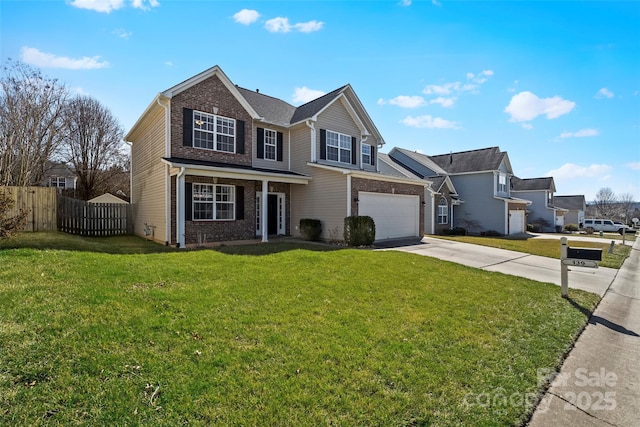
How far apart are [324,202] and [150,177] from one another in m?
8.54

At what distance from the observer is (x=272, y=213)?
651 inches

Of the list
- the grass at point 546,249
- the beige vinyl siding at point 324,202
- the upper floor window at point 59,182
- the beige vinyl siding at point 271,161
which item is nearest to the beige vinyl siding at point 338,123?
the beige vinyl siding at point 324,202

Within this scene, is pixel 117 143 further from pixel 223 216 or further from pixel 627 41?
pixel 627 41

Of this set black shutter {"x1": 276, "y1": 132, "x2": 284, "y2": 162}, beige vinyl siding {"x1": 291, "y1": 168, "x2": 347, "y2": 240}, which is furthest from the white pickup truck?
black shutter {"x1": 276, "y1": 132, "x2": 284, "y2": 162}

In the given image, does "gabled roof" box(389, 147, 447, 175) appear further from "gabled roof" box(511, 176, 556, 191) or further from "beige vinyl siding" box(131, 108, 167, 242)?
"beige vinyl siding" box(131, 108, 167, 242)

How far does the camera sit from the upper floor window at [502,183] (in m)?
28.7

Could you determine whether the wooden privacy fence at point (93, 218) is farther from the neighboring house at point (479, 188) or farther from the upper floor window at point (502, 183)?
the upper floor window at point (502, 183)

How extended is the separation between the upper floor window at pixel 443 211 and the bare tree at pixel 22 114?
91.9 feet

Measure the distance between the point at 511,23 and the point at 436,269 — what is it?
8365mm

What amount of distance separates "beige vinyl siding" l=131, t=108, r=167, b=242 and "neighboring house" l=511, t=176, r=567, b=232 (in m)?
38.9

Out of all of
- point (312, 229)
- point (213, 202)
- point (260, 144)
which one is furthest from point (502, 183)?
point (213, 202)

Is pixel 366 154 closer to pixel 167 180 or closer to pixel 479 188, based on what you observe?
pixel 167 180

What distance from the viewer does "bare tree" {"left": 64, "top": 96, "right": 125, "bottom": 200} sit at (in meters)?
28.2

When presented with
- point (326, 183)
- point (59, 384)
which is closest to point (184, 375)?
point (59, 384)
